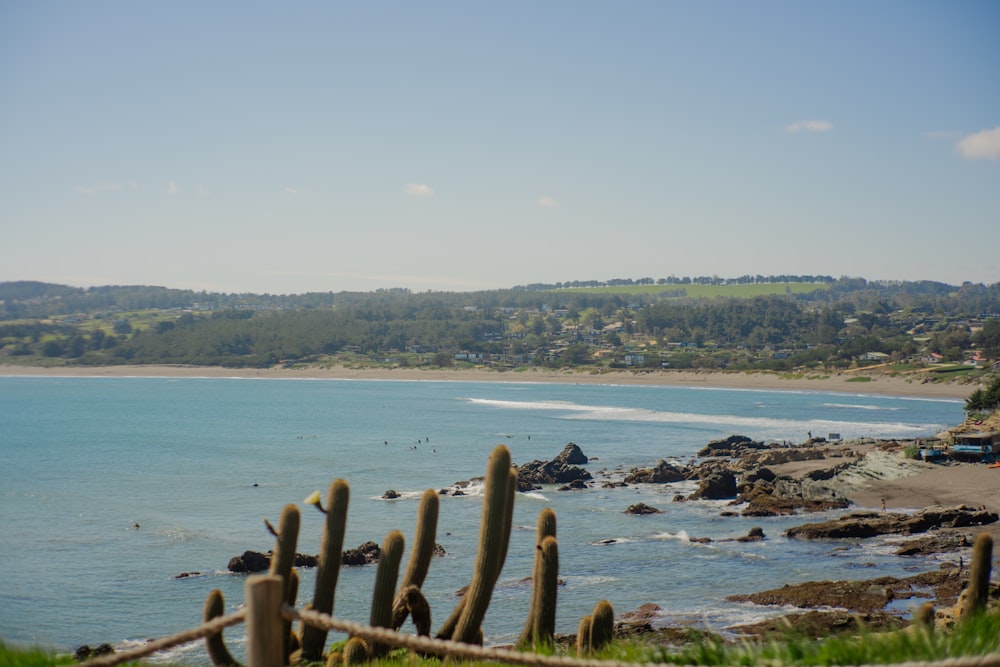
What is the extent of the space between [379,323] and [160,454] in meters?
120

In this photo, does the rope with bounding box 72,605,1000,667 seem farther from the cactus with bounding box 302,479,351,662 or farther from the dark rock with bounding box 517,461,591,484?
the dark rock with bounding box 517,461,591,484

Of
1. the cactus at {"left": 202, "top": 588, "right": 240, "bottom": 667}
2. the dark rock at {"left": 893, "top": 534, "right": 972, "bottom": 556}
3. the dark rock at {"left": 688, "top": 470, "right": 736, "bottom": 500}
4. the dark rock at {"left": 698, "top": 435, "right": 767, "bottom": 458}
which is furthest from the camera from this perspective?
the dark rock at {"left": 698, "top": 435, "right": 767, "bottom": 458}

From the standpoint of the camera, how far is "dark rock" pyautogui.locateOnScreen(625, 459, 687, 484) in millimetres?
45438

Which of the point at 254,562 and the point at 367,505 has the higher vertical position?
the point at 254,562

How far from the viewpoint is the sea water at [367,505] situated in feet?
81.2

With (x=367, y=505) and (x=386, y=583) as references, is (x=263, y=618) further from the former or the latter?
(x=367, y=505)

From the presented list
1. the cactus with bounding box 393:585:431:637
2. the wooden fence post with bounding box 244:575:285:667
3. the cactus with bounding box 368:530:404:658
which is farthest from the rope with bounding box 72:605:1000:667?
the cactus with bounding box 393:585:431:637

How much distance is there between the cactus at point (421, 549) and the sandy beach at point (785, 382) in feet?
79.2

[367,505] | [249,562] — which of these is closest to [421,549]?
[249,562]

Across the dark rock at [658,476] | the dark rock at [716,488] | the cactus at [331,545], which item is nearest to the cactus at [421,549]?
the cactus at [331,545]

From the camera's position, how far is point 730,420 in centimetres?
7881

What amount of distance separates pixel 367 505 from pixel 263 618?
36123 millimetres

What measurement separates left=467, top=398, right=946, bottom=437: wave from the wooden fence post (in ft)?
201

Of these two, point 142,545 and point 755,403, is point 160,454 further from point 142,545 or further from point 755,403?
point 755,403
